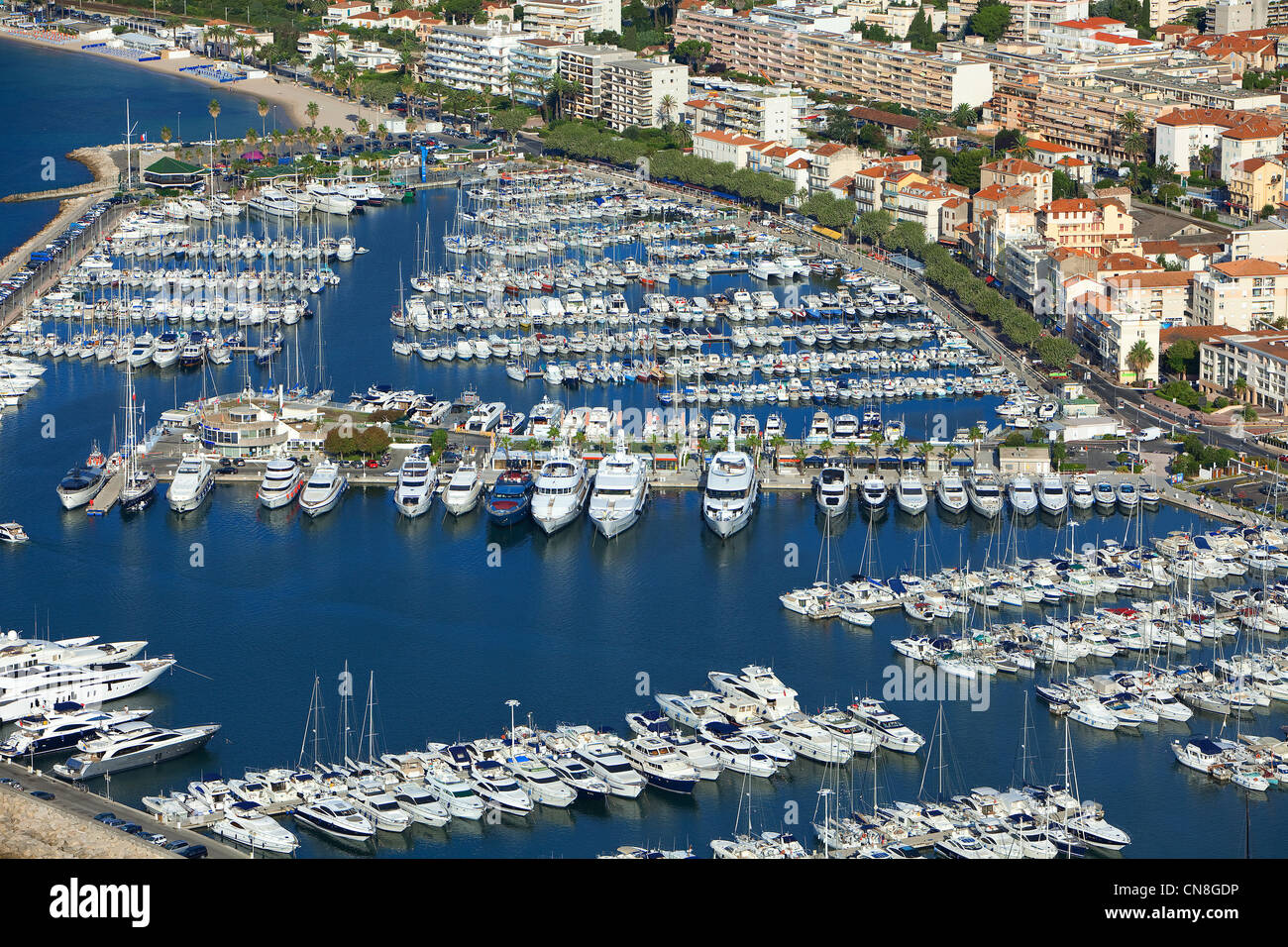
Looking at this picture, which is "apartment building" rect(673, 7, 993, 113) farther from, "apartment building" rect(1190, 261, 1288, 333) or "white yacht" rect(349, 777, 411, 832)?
"white yacht" rect(349, 777, 411, 832)

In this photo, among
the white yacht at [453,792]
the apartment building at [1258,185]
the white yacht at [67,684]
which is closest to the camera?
the white yacht at [453,792]

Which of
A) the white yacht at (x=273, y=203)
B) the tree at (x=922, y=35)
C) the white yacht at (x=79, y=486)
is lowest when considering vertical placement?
the white yacht at (x=79, y=486)

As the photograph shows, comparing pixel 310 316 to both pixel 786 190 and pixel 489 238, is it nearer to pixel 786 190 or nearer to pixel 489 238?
pixel 489 238

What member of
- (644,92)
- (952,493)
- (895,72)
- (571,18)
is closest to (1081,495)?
(952,493)

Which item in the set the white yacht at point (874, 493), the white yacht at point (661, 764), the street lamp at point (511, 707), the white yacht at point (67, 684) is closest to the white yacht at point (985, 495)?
the white yacht at point (874, 493)

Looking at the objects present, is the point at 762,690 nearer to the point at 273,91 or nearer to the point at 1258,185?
the point at 1258,185

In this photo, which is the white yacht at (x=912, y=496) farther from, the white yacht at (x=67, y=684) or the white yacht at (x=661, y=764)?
the white yacht at (x=67, y=684)

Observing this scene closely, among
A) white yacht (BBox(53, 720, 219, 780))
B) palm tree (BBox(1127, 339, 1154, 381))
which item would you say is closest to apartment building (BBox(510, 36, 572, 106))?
palm tree (BBox(1127, 339, 1154, 381))
